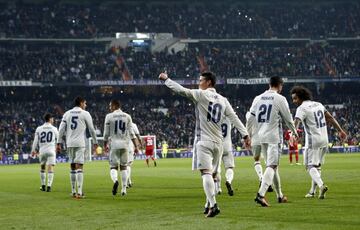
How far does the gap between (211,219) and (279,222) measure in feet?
4.55

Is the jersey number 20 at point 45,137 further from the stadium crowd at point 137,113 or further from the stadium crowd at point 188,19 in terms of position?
the stadium crowd at point 188,19

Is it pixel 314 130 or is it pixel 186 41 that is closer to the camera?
pixel 314 130

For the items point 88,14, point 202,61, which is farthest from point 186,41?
point 88,14

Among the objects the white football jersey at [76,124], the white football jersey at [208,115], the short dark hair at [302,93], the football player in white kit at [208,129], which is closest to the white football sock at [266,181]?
the football player in white kit at [208,129]

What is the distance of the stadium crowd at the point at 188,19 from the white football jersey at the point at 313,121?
6277 cm

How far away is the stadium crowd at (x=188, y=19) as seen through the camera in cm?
7931

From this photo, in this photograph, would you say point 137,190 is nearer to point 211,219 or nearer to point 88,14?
point 211,219

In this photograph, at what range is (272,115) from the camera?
15.8 m

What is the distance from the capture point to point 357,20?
85000mm

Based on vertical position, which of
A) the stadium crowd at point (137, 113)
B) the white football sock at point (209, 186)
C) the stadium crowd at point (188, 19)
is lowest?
the white football sock at point (209, 186)

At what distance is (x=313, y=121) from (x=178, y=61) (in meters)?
61.3

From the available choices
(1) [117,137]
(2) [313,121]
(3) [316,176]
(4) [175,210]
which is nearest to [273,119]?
(2) [313,121]

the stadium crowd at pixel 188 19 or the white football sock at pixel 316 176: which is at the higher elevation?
the stadium crowd at pixel 188 19

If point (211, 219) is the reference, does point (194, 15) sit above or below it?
above
